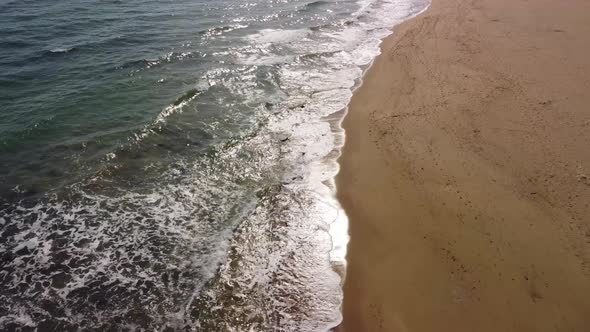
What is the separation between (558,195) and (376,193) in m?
4.79

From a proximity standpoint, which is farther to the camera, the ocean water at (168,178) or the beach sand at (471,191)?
the ocean water at (168,178)

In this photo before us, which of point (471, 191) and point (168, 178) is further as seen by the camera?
point (168, 178)

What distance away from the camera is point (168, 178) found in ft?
40.3

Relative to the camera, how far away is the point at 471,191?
1099 centimetres

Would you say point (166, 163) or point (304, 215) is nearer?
point (304, 215)

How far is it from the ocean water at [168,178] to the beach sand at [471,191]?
0.95 m

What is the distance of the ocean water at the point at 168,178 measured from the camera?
864 centimetres

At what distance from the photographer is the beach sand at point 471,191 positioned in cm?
823

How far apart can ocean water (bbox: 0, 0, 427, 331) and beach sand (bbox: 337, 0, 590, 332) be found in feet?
3.13

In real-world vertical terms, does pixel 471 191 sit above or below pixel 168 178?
below

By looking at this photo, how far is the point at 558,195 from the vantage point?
1058 centimetres

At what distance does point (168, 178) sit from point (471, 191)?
897cm

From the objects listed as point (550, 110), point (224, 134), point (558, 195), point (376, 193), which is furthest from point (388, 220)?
point (550, 110)

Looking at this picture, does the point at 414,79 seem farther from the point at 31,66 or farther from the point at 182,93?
the point at 31,66
